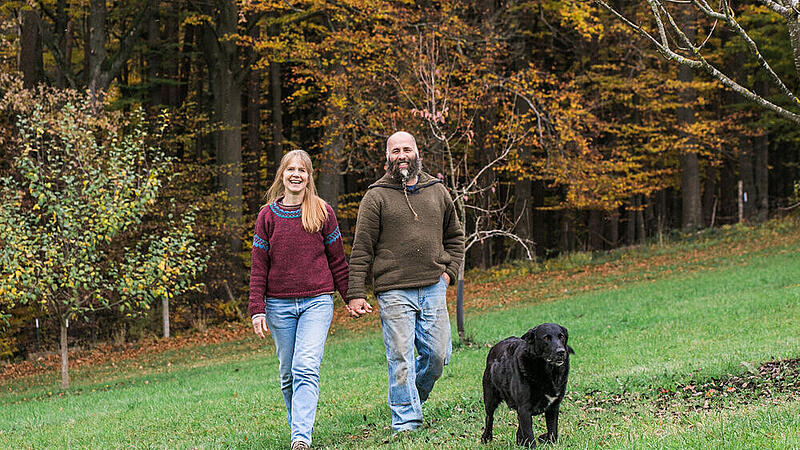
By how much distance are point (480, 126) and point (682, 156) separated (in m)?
8.78

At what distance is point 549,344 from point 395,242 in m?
1.73

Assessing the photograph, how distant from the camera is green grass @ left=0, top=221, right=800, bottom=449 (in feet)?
19.0

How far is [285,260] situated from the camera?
20.4 feet

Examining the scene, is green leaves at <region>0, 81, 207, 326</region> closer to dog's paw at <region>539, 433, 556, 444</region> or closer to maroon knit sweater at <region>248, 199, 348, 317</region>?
maroon knit sweater at <region>248, 199, 348, 317</region>

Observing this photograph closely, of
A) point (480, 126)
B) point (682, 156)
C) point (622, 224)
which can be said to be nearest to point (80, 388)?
point (480, 126)

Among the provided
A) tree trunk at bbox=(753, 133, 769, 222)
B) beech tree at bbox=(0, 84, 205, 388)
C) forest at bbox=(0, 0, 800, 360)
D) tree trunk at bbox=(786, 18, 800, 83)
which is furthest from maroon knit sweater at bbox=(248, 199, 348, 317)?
tree trunk at bbox=(753, 133, 769, 222)

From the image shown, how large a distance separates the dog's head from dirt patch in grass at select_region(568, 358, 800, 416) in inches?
62.2

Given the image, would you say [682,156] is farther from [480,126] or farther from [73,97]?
[73,97]

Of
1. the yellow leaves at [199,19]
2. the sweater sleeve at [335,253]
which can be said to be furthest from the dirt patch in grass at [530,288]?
the sweater sleeve at [335,253]

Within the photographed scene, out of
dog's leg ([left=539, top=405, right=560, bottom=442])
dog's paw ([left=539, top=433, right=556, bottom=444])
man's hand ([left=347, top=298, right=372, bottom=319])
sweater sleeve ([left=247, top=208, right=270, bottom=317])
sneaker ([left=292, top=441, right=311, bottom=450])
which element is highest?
sweater sleeve ([left=247, top=208, right=270, bottom=317])

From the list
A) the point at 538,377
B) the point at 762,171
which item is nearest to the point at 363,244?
the point at 538,377

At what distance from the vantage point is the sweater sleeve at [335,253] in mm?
6418

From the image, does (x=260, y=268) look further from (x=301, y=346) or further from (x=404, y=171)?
(x=404, y=171)

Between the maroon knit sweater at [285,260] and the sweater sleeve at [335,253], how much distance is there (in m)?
0.05
